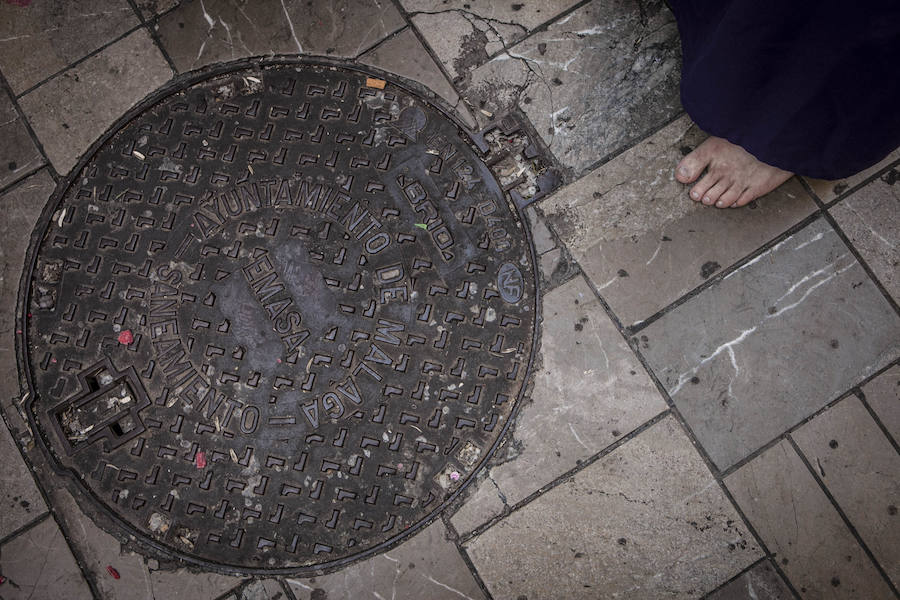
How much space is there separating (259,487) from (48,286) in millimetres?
1473

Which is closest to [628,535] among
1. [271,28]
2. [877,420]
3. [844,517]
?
[844,517]

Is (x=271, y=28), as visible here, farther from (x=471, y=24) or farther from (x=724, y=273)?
(x=724, y=273)

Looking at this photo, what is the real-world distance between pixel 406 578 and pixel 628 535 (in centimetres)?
107

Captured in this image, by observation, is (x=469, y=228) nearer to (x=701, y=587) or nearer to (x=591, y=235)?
(x=591, y=235)

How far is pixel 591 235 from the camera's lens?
288cm

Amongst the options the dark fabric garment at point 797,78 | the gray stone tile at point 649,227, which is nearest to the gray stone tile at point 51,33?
the gray stone tile at point 649,227

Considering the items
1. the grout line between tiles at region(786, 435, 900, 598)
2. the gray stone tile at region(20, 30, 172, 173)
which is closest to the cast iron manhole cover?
the gray stone tile at region(20, 30, 172, 173)

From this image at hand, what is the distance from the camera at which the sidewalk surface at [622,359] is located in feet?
8.91

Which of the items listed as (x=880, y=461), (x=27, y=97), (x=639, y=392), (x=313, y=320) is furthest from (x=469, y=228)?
(x=27, y=97)

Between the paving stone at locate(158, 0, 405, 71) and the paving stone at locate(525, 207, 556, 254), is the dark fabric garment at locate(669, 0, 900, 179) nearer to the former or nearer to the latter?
the paving stone at locate(525, 207, 556, 254)

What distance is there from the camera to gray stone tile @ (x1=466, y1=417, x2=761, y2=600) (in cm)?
270

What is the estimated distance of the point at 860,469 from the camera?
2.73 m

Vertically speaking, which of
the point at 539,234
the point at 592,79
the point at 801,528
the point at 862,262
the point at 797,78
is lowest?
the point at 801,528

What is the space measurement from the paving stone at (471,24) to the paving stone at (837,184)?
1549mm
